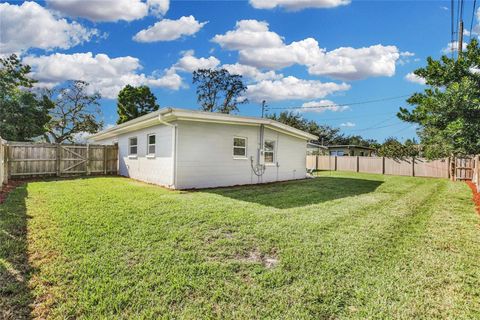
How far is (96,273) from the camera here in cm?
318

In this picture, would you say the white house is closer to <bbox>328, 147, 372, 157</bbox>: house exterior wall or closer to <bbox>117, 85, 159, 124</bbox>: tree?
<bbox>328, 147, 372, 157</bbox>: house exterior wall

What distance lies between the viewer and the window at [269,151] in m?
12.6

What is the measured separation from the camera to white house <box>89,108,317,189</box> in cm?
962

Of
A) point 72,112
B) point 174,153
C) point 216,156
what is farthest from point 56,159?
point 72,112

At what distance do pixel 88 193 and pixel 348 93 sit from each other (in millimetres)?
30525

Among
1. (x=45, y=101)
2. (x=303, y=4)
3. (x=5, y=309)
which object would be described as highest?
(x=303, y=4)

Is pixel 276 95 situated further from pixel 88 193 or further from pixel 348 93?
pixel 88 193

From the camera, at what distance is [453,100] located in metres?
6.90

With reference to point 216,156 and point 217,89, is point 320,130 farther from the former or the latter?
point 216,156

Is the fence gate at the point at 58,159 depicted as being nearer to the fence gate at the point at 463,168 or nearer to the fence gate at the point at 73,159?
the fence gate at the point at 73,159

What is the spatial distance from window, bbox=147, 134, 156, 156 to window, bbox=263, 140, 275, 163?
16.1 feet

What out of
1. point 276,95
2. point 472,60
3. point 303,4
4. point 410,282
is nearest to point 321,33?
point 303,4

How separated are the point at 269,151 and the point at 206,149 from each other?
11.8ft

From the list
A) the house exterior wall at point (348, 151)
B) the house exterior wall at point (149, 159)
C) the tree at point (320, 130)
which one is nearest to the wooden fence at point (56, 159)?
the house exterior wall at point (149, 159)
